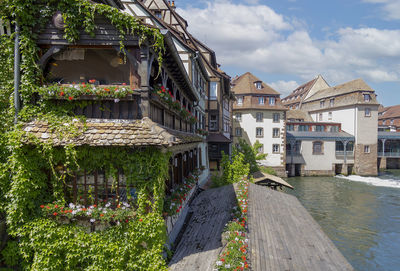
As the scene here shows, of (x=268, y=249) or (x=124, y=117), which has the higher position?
(x=124, y=117)

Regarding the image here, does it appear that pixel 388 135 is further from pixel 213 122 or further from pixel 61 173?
pixel 61 173

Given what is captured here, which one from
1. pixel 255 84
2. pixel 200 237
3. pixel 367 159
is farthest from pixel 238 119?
pixel 200 237

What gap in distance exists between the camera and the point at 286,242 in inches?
330

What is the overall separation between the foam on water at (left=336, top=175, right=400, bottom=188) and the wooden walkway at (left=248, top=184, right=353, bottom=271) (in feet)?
83.2

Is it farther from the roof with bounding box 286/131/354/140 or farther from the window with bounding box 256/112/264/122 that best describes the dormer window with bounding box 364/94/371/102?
the window with bounding box 256/112/264/122

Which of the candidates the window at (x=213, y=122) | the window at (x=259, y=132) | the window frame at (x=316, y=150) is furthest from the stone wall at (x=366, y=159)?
the window at (x=213, y=122)

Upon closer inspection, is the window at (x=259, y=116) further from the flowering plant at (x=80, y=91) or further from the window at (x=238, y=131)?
Answer: the flowering plant at (x=80, y=91)

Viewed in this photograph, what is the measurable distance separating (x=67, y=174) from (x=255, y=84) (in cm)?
3364

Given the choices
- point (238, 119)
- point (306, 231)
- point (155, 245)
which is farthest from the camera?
point (238, 119)

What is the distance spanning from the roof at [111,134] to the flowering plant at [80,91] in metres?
0.68

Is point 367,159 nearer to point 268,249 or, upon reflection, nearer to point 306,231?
point 306,231

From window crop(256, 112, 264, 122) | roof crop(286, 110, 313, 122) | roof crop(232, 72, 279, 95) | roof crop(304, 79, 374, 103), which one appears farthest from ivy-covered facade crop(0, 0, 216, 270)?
roof crop(286, 110, 313, 122)

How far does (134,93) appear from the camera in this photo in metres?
6.57

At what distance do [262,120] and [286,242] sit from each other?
28971mm
